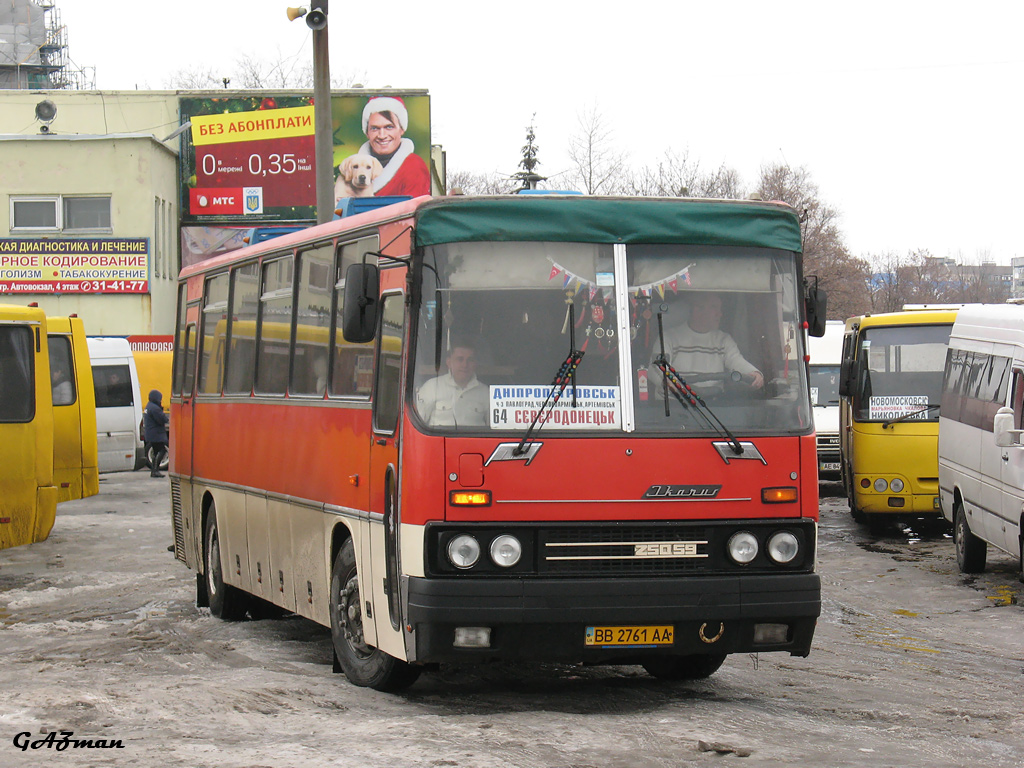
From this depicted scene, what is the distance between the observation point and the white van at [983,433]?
1305 centimetres

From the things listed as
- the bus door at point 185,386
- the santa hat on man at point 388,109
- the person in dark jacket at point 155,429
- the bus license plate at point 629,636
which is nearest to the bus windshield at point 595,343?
the bus license plate at point 629,636

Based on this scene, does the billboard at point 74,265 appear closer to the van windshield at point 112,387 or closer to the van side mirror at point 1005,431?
the van windshield at point 112,387

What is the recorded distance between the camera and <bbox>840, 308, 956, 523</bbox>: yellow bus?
18.1m

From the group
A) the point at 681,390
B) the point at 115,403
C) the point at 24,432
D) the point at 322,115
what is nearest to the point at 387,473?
the point at 681,390

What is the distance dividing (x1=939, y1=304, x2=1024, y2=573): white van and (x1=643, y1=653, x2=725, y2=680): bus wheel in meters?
5.21

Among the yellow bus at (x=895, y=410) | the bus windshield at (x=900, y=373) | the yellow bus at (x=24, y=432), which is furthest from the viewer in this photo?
the bus windshield at (x=900, y=373)

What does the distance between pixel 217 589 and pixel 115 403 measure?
19119mm

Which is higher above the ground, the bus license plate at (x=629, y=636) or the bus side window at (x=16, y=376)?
the bus side window at (x=16, y=376)

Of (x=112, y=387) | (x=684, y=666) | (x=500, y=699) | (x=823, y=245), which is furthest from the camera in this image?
(x=823, y=245)

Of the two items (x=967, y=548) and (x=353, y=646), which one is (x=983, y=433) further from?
(x=353, y=646)

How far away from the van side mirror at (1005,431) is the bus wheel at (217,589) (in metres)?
6.81

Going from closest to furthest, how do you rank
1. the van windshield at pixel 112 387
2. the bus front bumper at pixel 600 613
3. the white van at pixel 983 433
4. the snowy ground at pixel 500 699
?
1. the snowy ground at pixel 500 699
2. the bus front bumper at pixel 600 613
3. the white van at pixel 983 433
4. the van windshield at pixel 112 387

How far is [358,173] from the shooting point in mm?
44000

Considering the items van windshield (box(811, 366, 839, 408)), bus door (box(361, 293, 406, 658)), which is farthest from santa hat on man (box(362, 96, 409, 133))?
bus door (box(361, 293, 406, 658))
